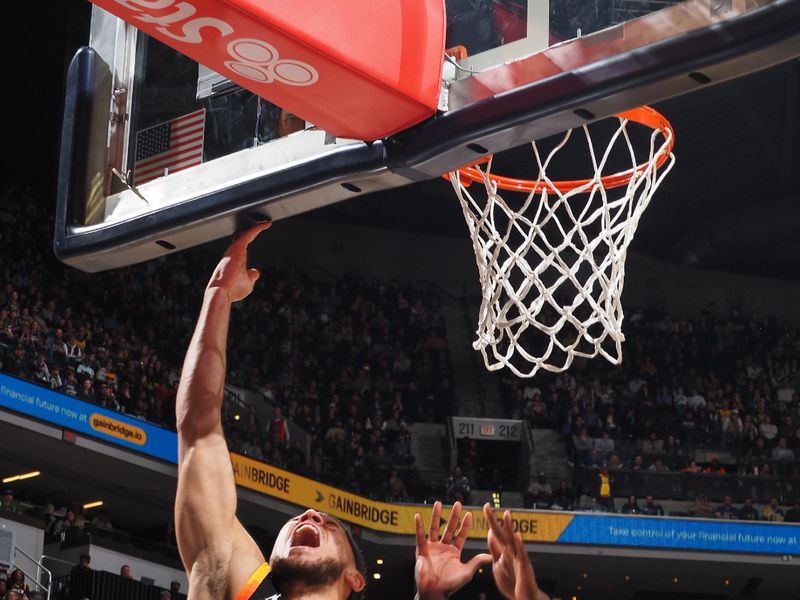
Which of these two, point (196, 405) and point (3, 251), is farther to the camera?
point (3, 251)

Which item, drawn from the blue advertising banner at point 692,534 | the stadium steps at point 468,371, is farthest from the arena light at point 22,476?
the blue advertising banner at point 692,534

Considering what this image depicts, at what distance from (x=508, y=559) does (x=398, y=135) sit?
1366 mm

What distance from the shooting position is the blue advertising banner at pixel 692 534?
683 inches

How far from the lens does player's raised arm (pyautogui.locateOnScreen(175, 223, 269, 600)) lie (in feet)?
9.18

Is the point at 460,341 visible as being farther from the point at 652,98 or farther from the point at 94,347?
the point at 652,98

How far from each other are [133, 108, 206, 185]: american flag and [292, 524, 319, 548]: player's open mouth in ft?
4.95

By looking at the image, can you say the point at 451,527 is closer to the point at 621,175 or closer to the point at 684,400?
the point at 621,175

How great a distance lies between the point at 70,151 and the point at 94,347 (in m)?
11.8

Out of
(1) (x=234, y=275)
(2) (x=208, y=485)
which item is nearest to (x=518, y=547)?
(2) (x=208, y=485)

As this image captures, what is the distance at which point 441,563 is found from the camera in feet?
8.86

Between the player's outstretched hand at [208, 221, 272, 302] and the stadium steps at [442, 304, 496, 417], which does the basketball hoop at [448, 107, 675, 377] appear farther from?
the stadium steps at [442, 304, 496, 417]

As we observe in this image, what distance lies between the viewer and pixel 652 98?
→ 312cm

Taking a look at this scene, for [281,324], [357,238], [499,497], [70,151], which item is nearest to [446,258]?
[357,238]

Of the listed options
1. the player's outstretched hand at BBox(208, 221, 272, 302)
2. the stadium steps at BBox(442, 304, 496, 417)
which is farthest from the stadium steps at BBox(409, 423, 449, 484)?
the player's outstretched hand at BBox(208, 221, 272, 302)
